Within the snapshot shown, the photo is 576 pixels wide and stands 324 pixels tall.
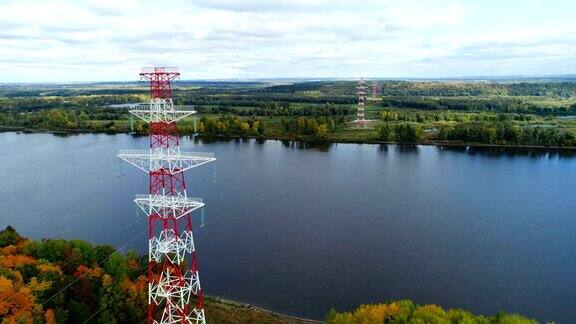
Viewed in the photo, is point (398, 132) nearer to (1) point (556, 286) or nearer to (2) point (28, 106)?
(1) point (556, 286)

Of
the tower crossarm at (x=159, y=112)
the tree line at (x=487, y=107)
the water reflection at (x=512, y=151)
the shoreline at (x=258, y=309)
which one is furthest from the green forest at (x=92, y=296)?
the tree line at (x=487, y=107)

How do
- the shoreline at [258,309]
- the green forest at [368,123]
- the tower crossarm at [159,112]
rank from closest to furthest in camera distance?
1. the tower crossarm at [159,112]
2. the shoreline at [258,309]
3. the green forest at [368,123]

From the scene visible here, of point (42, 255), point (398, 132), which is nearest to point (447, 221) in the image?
point (42, 255)

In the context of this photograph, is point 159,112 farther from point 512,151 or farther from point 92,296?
point 512,151

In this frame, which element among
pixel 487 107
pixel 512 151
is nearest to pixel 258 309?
pixel 512 151

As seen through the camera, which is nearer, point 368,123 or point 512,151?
point 512,151

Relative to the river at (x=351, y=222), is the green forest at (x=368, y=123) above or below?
above

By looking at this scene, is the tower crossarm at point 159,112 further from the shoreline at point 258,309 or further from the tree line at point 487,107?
the tree line at point 487,107
